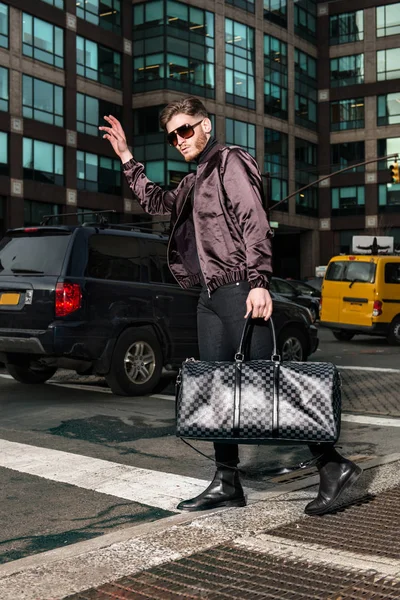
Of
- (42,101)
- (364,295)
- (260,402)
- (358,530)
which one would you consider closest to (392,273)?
(364,295)

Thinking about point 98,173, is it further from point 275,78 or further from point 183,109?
point 183,109

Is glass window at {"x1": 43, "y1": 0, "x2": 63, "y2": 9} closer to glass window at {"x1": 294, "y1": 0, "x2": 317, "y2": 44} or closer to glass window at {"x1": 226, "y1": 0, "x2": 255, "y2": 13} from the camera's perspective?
glass window at {"x1": 226, "y1": 0, "x2": 255, "y2": 13}

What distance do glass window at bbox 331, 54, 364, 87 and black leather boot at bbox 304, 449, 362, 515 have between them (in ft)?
183

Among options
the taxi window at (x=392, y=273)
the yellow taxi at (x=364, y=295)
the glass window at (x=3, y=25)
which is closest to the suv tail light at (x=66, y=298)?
the yellow taxi at (x=364, y=295)

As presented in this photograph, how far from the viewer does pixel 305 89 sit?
55969 millimetres

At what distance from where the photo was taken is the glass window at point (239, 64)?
47062 mm

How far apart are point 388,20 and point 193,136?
180 feet

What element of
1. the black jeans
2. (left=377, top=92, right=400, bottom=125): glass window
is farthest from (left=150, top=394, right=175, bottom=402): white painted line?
(left=377, top=92, right=400, bottom=125): glass window

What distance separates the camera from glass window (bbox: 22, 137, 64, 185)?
37969 mm

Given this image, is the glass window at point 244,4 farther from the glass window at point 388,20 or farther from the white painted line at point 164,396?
the white painted line at point 164,396

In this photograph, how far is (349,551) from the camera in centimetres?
349

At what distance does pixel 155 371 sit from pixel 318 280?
2194cm

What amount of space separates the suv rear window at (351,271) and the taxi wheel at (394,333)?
1096 mm

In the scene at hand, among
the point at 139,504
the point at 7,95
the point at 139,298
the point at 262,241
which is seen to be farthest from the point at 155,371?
the point at 7,95
